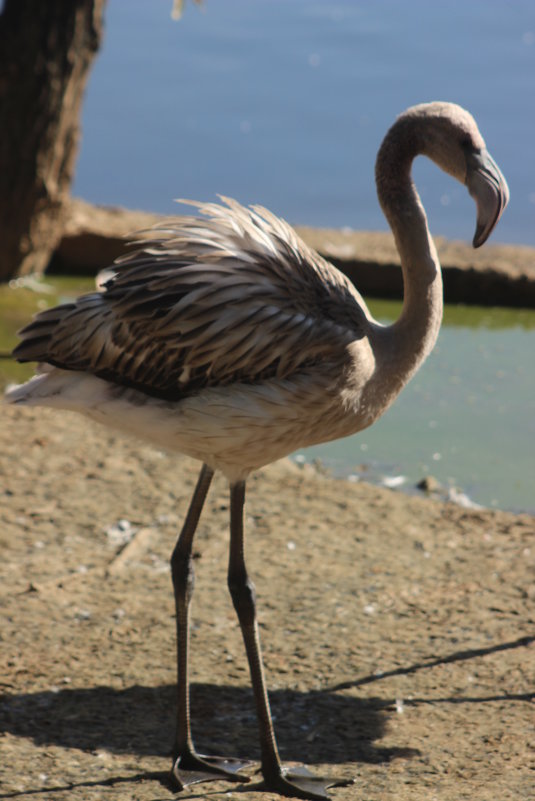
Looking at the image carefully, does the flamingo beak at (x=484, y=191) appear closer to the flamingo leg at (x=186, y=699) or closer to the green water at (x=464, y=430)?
the flamingo leg at (x=186, y=699)

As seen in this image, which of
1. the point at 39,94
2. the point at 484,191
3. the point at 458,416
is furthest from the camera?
the point at 39,94

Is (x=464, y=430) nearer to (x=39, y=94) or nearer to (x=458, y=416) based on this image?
(x=458, y=416)

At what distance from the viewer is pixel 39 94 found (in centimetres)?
862

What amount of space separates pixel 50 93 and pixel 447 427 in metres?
4.17

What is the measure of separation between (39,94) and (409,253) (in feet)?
18.4

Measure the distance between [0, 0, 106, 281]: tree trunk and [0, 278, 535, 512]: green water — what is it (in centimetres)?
82

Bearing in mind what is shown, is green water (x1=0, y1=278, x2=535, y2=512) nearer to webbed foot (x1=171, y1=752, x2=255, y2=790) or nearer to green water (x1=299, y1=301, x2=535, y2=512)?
green water (x1=299, y1=301, x2=535, y2=512)

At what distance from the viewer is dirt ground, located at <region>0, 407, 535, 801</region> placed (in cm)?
374

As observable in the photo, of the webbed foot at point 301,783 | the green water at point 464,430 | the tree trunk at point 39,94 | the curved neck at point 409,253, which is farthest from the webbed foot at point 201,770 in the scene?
the tree trunk at point 39,94

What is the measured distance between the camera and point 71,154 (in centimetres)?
902

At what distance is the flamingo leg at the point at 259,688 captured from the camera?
11.8ft

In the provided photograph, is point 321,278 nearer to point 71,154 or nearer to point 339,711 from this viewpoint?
point 339,711

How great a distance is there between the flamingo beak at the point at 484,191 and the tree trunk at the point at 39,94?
5761 mm

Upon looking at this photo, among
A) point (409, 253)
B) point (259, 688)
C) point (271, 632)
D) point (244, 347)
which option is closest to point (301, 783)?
point (259, 688)
